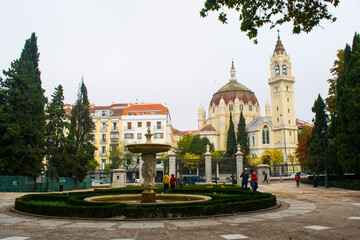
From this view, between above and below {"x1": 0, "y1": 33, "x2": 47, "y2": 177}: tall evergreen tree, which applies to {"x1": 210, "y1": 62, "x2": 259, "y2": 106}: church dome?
above

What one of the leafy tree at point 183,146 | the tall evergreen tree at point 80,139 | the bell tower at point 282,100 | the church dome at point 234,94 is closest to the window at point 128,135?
the leafy tree at point 183,146

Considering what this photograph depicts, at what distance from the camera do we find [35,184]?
26.2 meters

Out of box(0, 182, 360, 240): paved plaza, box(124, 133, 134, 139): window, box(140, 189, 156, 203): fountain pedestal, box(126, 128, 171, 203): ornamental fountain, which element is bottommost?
box(0, 182, 360, 240): paved plaza

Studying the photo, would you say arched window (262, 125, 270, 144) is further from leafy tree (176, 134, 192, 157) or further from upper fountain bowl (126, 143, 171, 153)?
upper fountain bowl (126, 143, 171, 153)

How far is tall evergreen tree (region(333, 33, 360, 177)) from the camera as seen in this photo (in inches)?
891

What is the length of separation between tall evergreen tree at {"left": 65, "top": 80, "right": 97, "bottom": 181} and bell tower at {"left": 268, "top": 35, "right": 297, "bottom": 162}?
52272mm

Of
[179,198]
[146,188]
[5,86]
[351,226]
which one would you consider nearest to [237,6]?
[351,226]

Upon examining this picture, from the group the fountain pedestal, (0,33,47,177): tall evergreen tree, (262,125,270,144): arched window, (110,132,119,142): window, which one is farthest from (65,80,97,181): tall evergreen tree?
(262,125,270,144): arched window

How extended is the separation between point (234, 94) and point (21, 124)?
229 feet

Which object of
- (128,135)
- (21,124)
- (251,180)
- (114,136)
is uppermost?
(128,135)

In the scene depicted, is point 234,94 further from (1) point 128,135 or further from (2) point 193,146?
(1) point 128,135

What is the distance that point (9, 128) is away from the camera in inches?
902

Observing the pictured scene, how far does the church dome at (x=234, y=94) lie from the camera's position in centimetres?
8838

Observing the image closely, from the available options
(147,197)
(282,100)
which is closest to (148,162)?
(147,197)
